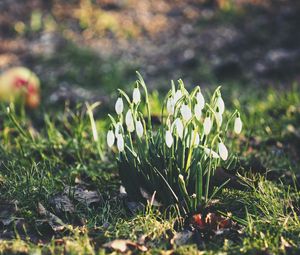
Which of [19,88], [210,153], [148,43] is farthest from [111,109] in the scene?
[210,153]

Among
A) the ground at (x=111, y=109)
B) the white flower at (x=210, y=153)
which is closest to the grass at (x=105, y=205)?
the ground at (x=111, y=109)

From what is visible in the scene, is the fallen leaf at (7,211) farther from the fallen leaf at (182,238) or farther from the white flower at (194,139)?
the white flower at (194,139)

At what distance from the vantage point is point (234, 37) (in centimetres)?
559

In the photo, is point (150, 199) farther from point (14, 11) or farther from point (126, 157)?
point (14, 11)

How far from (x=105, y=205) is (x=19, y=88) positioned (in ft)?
6.35

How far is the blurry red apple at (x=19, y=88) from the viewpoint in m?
3.94

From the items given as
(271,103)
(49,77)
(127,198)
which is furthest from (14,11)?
(127,198)

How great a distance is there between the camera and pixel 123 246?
208cm

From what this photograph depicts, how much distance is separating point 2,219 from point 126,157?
2.26 ft

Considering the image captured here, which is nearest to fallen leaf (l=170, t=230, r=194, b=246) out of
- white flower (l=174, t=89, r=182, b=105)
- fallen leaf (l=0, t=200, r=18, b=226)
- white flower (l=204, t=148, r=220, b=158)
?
white flower (l=204, t=148, r=220, b=158)

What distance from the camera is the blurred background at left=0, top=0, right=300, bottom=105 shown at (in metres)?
4.84

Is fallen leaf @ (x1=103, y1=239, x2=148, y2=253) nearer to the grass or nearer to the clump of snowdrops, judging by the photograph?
the grass

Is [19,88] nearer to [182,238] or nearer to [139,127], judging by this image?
[139,127]

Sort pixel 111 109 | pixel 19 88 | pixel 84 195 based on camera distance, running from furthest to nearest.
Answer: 1. pixel 111 109
2. pixel 19 88
3. pixel 84 195
